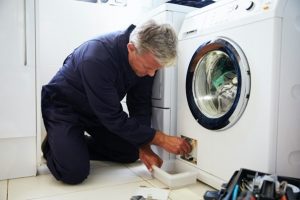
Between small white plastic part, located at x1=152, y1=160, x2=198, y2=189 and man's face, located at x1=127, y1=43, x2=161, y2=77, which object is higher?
man's face, located at x1=127, y1=43, x2=161, y2=77

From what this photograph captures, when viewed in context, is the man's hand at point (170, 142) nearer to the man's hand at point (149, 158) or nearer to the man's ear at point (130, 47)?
the man's hand at point (149, 158)

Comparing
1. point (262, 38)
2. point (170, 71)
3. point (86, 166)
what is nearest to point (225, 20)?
point (262, 38)

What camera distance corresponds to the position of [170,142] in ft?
4.36

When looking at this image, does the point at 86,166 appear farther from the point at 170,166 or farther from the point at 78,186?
the point at 170,166

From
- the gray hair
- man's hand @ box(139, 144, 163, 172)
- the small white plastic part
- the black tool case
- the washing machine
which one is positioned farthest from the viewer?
man's hand @ box(139, 144, 163, 172)

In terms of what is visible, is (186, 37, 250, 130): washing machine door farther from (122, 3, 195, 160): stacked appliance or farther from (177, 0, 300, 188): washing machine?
(122, 3, 195, 160): stacked appliance

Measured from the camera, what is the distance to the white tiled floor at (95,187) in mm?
1154

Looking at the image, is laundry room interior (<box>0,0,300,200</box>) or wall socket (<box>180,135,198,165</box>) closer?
laundry room interior (<box>0,0,300,200</box>)

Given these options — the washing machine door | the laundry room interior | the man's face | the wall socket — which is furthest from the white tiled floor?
the man's face

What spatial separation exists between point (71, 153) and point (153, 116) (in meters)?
0.48

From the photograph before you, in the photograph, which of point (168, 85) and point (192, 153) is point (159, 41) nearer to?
point (168, 85)

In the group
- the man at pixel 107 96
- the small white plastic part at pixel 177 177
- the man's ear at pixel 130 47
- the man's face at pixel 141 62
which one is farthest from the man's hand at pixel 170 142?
the man's ear at pixel 130 47

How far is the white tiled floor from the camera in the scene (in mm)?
1154

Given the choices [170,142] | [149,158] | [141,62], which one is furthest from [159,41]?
[149,158]
